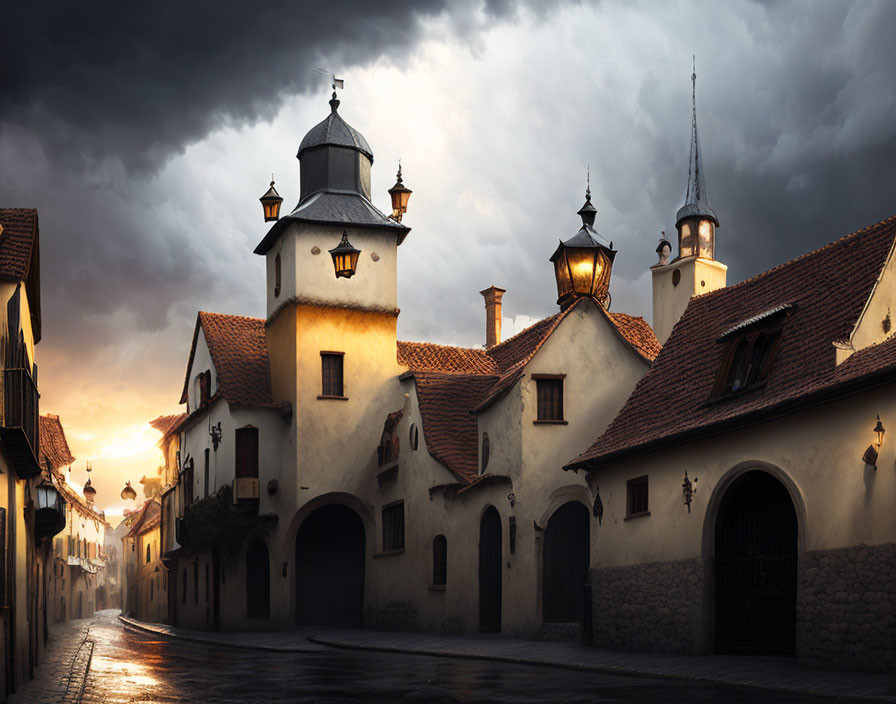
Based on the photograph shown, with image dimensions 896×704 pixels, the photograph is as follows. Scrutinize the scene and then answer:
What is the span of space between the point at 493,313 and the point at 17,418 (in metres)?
30.6

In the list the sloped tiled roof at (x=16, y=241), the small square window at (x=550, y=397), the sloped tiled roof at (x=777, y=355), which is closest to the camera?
the sloped tiled roof at (x=16, y=241)

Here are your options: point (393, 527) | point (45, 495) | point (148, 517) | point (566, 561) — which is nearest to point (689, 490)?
point (566, 561)

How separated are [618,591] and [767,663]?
5.20 meters

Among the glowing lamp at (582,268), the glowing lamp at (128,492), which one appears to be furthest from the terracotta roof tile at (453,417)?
the glowing lamp at (128,492)

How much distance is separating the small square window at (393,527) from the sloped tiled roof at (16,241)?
1812 cm

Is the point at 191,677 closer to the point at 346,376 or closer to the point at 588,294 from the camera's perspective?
the point at 588,294

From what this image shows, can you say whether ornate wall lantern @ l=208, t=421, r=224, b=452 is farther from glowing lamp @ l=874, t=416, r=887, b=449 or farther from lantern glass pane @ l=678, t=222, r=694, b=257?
glowing lamp @ l=874, t=416, r=887, b=449

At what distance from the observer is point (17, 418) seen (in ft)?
48.0

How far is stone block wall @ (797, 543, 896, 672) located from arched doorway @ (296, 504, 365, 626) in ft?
72.9

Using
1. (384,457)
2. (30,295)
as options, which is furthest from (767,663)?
(384,457)

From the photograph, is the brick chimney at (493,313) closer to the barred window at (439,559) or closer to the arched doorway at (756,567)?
the barred window at (439,559)

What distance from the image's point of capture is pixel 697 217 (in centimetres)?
5084

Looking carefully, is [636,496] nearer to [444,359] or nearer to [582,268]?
[582,268]

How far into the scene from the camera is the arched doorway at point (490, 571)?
28094 mm
